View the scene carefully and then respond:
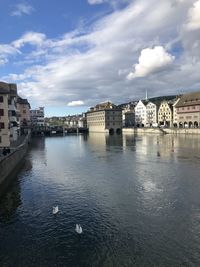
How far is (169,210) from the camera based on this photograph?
2758cm

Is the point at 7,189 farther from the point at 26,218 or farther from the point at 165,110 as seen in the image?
the point at 165,110

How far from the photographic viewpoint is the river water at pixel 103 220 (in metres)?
19.5

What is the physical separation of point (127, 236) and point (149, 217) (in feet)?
13.6

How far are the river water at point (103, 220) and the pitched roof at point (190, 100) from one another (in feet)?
360

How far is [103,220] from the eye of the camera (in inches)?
1009

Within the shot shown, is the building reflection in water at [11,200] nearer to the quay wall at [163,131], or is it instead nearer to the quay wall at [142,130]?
the quay wall at [163,131]

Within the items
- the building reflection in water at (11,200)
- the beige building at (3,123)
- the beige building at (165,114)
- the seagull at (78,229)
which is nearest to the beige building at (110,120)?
the beige building at (165,114)

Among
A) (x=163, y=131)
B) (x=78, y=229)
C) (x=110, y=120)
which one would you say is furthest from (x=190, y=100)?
(x=78, y=229)

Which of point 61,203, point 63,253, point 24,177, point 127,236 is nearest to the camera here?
point 63,253

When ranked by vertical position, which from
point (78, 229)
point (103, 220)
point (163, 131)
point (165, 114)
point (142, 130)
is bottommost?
point (103, 220)

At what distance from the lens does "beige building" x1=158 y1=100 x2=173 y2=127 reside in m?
182

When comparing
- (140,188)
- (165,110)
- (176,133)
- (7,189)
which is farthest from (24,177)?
(165,110)

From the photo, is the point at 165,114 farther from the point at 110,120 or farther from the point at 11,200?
the point at 11,200

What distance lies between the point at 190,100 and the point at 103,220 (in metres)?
136
